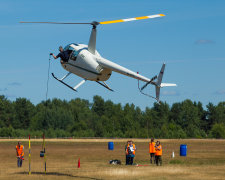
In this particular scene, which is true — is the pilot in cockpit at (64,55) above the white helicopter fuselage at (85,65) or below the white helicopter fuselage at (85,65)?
above

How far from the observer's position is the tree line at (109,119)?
122 meters

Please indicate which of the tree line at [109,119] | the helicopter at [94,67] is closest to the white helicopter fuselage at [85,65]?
the helicopter at [94,67]

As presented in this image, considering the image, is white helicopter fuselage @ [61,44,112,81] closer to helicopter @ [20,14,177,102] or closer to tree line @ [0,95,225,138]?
helicopter @ [20,14,177,102]

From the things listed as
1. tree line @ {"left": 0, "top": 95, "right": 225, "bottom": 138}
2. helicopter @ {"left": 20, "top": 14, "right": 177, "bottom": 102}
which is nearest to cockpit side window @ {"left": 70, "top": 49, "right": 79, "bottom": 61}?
helicopter @ {"left": 20, "top": 14, "right": 177, "bottom": 102}

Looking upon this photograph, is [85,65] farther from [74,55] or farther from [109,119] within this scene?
[109,119]

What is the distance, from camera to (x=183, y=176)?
24.6m

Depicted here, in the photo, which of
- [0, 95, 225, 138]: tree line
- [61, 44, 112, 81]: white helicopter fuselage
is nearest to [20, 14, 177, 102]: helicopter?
[61, 44, 112, 81]: white helicopter fuselage

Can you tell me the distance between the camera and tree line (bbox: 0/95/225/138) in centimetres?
12212

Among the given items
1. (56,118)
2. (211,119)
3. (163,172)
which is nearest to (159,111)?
(211,119)

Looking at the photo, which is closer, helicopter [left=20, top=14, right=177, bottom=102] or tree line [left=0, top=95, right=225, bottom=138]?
helicopter [left=20, top=14, right=177, bottom=102]

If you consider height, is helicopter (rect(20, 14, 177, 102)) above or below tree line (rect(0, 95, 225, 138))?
below

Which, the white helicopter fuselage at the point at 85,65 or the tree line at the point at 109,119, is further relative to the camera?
the tree line at the point at 109,119

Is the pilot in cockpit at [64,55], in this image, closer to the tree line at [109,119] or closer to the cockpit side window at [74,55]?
the cockpit side window at [74,55]

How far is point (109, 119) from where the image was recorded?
147000 millimetres
